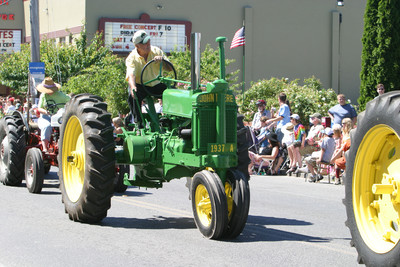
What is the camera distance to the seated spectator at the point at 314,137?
1855cm

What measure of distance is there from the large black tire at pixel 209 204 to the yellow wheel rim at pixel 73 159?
7.31ft

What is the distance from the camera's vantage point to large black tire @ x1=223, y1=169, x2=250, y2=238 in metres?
8.19

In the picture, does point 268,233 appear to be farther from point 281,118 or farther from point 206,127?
point 281,118

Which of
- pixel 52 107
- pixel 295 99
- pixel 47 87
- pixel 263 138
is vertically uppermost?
pixel 47 87

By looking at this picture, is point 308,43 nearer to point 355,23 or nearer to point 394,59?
point 355,23

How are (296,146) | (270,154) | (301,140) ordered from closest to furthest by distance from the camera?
(296,146) < (301,140) < (270,154)

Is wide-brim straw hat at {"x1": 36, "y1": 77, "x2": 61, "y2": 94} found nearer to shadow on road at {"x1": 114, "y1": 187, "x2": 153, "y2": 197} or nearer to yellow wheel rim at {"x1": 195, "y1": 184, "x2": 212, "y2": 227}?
shadow on road at {"x1": 114, "y1": 187, "x2": 153, "y2": 197}

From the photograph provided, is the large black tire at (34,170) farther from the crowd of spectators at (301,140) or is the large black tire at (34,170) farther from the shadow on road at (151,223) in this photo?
the crowd of spectators at (301,140)

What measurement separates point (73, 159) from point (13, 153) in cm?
398

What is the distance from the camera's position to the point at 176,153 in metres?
9.26

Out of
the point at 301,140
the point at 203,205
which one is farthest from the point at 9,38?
the point at 203,205

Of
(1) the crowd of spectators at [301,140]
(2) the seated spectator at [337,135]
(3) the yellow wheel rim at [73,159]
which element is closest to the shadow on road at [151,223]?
(3) the yellow wheel rim at [73,159]

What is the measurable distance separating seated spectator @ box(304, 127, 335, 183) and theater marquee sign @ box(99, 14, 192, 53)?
921 inches

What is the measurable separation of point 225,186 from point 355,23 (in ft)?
119
